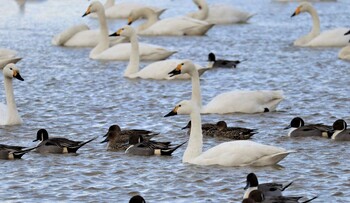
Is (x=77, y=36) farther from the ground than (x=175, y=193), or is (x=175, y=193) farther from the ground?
(x=77, y=36)

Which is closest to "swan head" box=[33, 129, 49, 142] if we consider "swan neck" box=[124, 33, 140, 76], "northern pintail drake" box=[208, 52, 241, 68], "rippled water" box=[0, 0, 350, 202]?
"rippled water" box=[0, 0, 350, 202]

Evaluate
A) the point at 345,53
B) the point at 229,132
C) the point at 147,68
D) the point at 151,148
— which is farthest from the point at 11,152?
the point at 345,53

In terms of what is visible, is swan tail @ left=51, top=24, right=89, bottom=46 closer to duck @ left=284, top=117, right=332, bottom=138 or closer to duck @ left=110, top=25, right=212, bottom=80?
duck @ left=110, top=25, right=212, bottom=80

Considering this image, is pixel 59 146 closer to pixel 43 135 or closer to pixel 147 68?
pixel 43 135

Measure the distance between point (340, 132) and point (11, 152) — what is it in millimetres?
3400

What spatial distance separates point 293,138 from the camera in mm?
12867

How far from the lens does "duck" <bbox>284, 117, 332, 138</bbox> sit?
42.0ft

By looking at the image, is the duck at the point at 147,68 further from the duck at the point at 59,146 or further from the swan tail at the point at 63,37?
the duck at the point at 59,146

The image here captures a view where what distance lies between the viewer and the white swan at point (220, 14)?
28.4 meters

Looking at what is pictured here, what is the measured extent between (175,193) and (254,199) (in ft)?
4.68

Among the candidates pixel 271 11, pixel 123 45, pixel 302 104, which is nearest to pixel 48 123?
pixel 302 104

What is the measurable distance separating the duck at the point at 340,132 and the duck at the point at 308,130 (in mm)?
133

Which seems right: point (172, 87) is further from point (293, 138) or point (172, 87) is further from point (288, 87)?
point (293, 138)

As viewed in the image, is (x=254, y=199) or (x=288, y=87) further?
(x=288, y=87)
